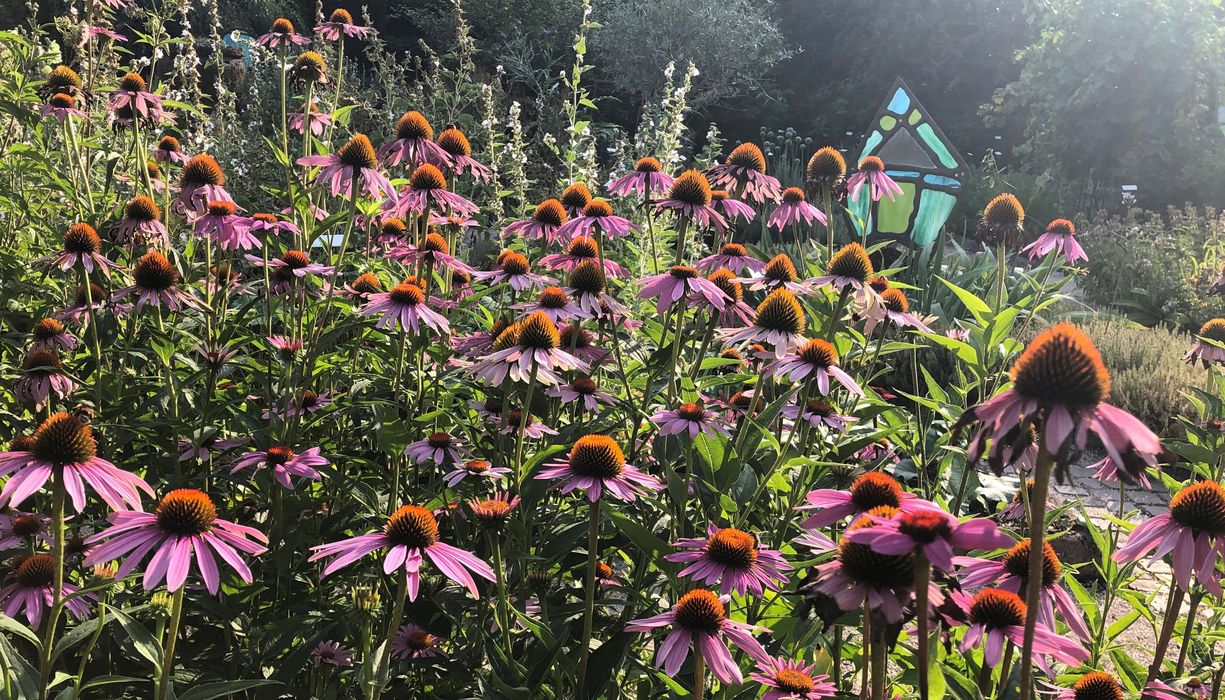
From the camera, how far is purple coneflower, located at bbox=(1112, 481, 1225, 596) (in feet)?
3.49

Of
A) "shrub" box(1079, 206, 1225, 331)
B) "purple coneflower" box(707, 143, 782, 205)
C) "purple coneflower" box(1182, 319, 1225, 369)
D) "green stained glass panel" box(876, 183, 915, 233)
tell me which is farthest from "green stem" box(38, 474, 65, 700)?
"shrub" box(1079, 206, 1225, 331)

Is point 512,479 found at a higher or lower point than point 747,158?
lower

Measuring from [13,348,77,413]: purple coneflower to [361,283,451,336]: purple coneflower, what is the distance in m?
0.60

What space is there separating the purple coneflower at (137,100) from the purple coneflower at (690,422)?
75.1 inches

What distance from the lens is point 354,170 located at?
194cm

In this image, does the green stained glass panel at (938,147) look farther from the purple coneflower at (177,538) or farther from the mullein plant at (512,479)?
the purple coneflower at (177,538)

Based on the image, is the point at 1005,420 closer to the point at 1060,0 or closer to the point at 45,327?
the point at 45,327

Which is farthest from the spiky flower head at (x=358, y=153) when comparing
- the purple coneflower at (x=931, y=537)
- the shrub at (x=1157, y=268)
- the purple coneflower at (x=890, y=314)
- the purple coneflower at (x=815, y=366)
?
the shrub at (x=1157, y=268)

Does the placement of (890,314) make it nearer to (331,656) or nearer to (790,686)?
(790,686)

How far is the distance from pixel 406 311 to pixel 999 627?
113 cm

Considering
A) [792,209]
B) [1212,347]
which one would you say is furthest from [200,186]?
[1212,347]

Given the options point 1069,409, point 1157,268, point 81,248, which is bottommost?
point 1157,268

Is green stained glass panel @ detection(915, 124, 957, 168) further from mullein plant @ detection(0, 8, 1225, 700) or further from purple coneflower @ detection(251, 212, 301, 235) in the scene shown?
purple coneflower @ detection(251, 212, 301, 235)

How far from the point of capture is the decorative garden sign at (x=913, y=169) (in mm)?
5840
